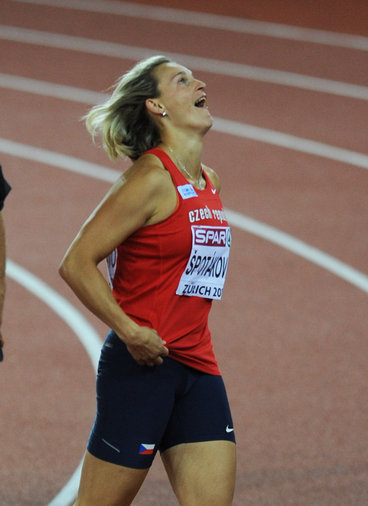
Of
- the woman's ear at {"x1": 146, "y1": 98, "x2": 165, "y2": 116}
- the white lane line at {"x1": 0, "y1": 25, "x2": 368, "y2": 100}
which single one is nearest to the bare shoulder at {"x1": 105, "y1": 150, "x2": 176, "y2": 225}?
the woman's ear at {"x1": 146, "y1": 98, "x2": 165, "y2": 116}

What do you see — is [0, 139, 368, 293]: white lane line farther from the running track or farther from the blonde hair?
the blonde hair

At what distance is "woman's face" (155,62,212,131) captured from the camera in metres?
3.86

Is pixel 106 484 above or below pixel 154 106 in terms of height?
below

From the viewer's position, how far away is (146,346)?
3.58 metres

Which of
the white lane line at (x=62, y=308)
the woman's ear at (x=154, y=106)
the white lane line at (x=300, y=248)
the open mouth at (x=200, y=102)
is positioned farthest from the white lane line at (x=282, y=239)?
the woman's ear at (x=154, y=106)

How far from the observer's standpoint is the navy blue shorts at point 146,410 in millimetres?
3695

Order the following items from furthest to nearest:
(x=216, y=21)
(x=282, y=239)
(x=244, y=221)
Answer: (x=216, y=21)
(x=244, y=221)
(x=282, y=239)

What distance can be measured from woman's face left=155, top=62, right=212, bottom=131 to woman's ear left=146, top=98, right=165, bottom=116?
0.05 feet

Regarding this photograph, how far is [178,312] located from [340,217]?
5.69 meters

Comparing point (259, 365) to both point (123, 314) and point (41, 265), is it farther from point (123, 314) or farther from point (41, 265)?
point (123, 314)

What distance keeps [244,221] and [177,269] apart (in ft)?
17.9

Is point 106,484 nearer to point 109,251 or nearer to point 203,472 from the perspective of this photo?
point 203,472

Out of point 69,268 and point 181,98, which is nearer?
point 69,268

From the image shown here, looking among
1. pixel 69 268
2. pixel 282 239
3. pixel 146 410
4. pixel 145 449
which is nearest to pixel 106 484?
pixel 145 449
